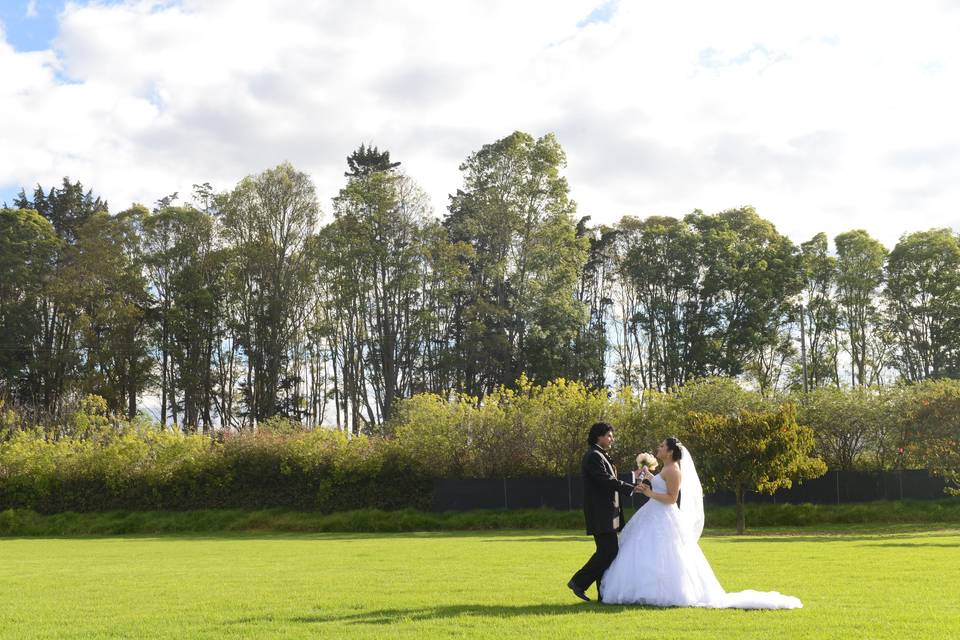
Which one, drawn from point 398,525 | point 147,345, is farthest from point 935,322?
point 147,345

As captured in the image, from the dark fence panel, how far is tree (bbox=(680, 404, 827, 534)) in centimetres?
389

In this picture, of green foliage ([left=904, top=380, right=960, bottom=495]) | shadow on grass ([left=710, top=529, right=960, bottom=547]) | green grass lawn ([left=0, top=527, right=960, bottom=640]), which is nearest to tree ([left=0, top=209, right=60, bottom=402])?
green grass lawn ([left=0, top=527, right=960, bottom=640])

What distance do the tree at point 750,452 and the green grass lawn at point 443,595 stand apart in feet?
26.1

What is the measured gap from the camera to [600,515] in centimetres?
1170

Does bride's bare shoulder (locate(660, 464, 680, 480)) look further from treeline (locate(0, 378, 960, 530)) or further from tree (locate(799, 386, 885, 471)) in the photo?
tree (locate(799, 386, 885, 471))

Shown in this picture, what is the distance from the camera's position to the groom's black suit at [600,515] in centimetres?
1167

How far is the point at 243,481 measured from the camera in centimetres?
4331

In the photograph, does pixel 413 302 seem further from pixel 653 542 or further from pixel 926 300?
pixel 653 542

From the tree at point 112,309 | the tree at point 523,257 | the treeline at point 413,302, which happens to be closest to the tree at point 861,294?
the treeline at point 413,302

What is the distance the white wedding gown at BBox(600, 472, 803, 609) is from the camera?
1096 centimetres

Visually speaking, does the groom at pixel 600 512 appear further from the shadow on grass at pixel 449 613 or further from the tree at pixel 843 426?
the tree at pixel 843 426

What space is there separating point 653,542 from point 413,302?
46.9 meters

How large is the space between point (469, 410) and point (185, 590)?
28.9 meters

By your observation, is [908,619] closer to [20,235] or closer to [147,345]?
[147,345]
